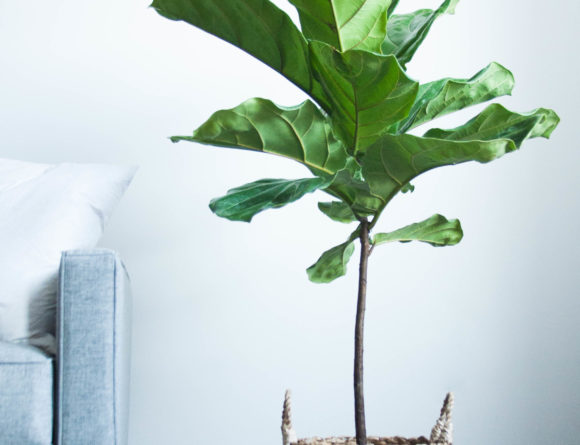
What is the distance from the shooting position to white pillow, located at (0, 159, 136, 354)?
114cm

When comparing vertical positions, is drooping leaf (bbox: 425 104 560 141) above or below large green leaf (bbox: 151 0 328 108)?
below

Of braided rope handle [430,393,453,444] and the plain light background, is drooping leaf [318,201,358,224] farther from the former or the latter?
the plain light background

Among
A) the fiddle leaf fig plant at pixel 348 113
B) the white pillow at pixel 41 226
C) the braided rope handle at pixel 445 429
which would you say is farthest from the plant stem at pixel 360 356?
the white pillow at pixel 41 226

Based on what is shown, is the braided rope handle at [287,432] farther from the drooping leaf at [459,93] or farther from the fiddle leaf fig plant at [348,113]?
the drooping leaf at [459,93]

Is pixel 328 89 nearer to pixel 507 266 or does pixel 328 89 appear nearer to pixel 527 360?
pixel 507 266

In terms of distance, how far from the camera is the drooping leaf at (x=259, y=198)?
0.84 meters

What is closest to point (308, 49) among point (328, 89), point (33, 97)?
point (328, 89)

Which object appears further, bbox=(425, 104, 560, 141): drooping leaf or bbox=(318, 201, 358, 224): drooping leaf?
bbox=(318, 201, 358, 224): drooping leaf

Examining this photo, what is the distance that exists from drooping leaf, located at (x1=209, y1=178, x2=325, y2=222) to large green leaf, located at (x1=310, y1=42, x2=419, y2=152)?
9cm

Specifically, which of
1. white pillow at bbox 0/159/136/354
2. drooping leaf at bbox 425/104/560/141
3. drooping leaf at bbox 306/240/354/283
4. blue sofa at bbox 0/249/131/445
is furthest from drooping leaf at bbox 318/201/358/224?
white pillow at bbox 0/159/136/354

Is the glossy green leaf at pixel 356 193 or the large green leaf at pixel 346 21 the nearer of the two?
the large green leaf at pixel 346 21

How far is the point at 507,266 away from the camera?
5.49ft

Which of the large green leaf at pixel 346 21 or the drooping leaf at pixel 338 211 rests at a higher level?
the large green leaf at pixel 346 21

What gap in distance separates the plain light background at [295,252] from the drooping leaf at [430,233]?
0.68 metres
